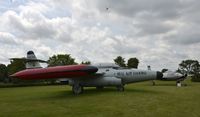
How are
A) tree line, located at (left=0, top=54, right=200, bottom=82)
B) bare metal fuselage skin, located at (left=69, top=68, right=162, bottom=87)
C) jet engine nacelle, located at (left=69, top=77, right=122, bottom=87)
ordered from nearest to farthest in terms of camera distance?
jet engine nacelle, located at (left=69, top=77, right=122, bottom=87) → bare metal fuselage skin, located at (left=69, top=68, right=162, bottom=87) → tree line, located at (left=0, top=54, right=200, bottom=82)

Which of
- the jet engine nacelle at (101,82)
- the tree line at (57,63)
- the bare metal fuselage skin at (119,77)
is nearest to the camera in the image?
the jet engine nacelle at (101,82)

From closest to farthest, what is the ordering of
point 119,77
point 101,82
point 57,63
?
point 101,82
point 119,77
point 57,63

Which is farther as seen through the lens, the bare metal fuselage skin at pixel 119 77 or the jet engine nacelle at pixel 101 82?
the bare metal fuselage skin at pixel 119 77

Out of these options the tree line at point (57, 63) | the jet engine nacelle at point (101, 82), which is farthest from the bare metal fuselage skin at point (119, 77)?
the tree line at point (57, 63)

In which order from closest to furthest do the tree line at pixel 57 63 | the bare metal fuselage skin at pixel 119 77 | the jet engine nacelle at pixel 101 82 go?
the jet engine nacelle at pixel 101 82
the bare metal fuselage skin at pixel 119 77
the tree line at pixel 57 63

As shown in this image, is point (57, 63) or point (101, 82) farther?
point (57, 63)

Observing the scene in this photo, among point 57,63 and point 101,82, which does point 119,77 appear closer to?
point 101,82

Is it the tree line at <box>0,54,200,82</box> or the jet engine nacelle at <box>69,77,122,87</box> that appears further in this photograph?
the tree line at <box>0,54,200,82</box>

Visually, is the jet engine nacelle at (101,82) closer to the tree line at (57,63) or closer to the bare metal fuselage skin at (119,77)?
the bare metal fuselage skin at (119,77)

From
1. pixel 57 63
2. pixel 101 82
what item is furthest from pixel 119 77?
pixel 57 63

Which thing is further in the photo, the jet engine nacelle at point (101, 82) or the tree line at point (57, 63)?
the tree line at point (57, 63)

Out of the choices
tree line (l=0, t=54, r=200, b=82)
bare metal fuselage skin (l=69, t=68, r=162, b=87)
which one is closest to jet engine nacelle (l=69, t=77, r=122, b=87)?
bare metal fuselage skin (l=69, t=68, r=162, b=87)

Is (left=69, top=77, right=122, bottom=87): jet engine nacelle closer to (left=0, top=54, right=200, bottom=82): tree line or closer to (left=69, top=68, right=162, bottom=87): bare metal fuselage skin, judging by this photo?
(left=69, top=68, right=162, bottom=87): bare metal fuselage skin

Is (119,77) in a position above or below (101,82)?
above
